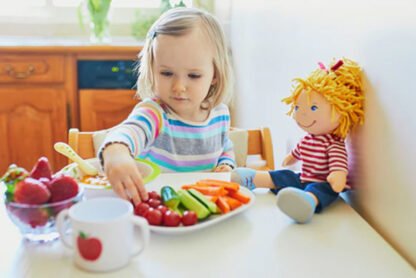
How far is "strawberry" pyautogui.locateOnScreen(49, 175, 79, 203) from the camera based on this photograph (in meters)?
0.62

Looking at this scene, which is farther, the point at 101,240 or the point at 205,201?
the point at 205,201

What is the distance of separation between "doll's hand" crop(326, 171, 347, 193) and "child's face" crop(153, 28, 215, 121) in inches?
14.9

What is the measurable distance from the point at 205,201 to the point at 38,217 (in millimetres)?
238

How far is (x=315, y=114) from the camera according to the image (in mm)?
806

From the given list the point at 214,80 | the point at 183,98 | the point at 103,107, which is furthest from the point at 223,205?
the point at 103,107

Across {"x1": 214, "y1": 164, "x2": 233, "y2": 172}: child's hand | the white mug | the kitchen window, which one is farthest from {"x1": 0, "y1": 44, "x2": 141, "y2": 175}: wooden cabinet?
the white mug

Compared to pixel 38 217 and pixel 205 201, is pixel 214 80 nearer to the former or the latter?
pixel 205 201

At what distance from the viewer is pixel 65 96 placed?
7.51 feet

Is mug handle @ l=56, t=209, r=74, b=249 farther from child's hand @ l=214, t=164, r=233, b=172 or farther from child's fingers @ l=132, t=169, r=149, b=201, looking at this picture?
child's hand @ l=214, t=164, r=233, b=172

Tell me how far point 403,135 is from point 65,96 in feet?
Result: 6.30

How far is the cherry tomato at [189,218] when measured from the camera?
2.14 ft

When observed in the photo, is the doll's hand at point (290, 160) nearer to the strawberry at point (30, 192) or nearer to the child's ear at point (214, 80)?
the child's ear at point (214, 80)

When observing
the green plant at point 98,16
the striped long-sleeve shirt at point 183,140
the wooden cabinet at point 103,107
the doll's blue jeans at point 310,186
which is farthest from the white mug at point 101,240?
the green plant at point 98,16

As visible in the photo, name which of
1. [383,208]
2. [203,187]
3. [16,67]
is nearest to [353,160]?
[383,208]
